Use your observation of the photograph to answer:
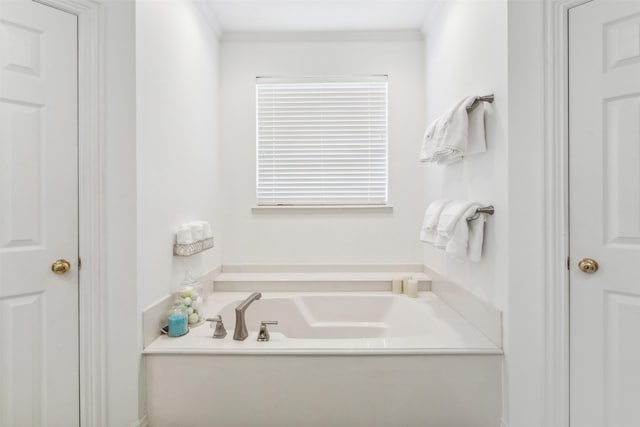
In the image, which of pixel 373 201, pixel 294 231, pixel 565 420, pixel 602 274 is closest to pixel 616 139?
pixel 602 274

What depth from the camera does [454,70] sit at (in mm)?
1889

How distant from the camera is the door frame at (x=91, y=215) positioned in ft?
4.38

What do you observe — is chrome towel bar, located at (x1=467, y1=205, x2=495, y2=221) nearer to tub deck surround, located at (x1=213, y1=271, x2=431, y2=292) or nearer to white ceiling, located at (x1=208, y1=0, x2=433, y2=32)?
tub deck surround, located at (x1=213, y1=271, x2=431, y2=292)

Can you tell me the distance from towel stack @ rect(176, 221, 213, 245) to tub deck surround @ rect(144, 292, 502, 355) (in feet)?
1.55

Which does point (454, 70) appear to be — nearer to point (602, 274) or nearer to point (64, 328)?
point (602, 274)

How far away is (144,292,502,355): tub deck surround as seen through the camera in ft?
4.67

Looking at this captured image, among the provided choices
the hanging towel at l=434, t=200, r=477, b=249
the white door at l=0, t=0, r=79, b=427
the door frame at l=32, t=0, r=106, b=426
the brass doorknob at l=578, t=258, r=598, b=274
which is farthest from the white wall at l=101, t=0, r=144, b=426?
the brass doorknob at l=578, t=258, r=598, b=274

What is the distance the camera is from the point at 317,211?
246 centimetres

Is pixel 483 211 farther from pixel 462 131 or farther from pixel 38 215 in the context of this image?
pixel 38 215

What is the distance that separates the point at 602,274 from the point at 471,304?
59 centimetres

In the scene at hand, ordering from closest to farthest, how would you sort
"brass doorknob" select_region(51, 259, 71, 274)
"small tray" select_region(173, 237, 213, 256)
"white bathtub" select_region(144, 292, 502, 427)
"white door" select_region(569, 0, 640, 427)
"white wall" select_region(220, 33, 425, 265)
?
"white door" select_region(569, 0, 640, 427) < "brass doorknob" select_region(51, 259, 71, 274) < "white bathtub" select_region(144, 292, 502, 427) < "small tray" select_region(173, 237, 213, 256) < "white wall" select_region(220, 33, 425, 265)

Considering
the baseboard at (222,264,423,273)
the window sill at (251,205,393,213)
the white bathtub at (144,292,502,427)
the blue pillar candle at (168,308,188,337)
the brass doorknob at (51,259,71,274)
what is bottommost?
the white bathtub at (144,292,502,427)

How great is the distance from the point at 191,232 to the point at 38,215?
0.66 metres

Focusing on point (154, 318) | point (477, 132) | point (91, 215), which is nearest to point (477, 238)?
point (477, 132)
